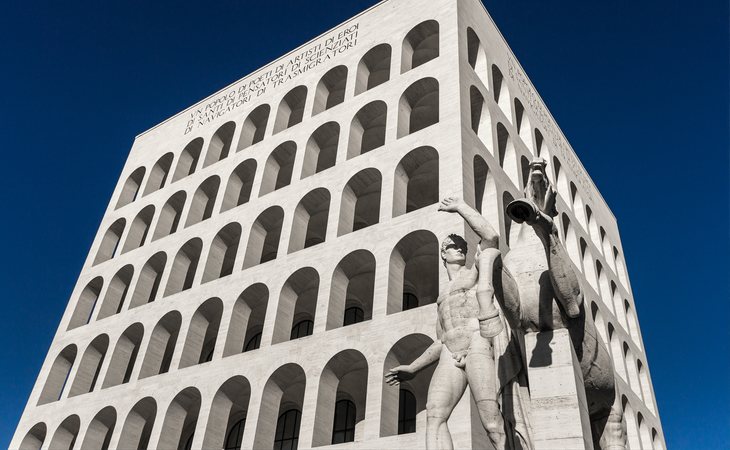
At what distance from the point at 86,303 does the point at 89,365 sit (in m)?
4.72

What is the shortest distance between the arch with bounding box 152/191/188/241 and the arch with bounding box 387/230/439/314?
14.7m

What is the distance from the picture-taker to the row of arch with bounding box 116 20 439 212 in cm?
2927

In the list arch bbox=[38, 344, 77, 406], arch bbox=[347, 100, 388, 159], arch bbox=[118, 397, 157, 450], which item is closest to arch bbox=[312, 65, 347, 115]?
arch bbox=[347, 100, 388, 159]

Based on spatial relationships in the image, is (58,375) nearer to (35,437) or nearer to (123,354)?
(35,437)

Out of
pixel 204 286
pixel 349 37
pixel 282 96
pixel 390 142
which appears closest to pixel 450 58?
pixel 390 142

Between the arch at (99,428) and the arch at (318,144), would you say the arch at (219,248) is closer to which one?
the arch at (318,144)

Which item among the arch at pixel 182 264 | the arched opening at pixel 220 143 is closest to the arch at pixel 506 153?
the arch at pixel 182 264

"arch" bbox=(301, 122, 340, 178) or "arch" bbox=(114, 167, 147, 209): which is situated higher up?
"arch" bbox=(114, 167, 147, 209)

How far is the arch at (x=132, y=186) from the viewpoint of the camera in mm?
39625

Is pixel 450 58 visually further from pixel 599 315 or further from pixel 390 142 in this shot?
pixel 599 315

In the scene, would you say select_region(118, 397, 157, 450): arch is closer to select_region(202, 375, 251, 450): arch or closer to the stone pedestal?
select_region(202, 375, 251, 450): arch

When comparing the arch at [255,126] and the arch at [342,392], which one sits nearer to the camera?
the arch at [342,392]

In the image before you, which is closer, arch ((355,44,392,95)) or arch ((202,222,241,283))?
arch ((202,222,241,283))

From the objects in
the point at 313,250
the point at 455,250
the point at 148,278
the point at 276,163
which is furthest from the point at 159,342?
the point at 455,250
